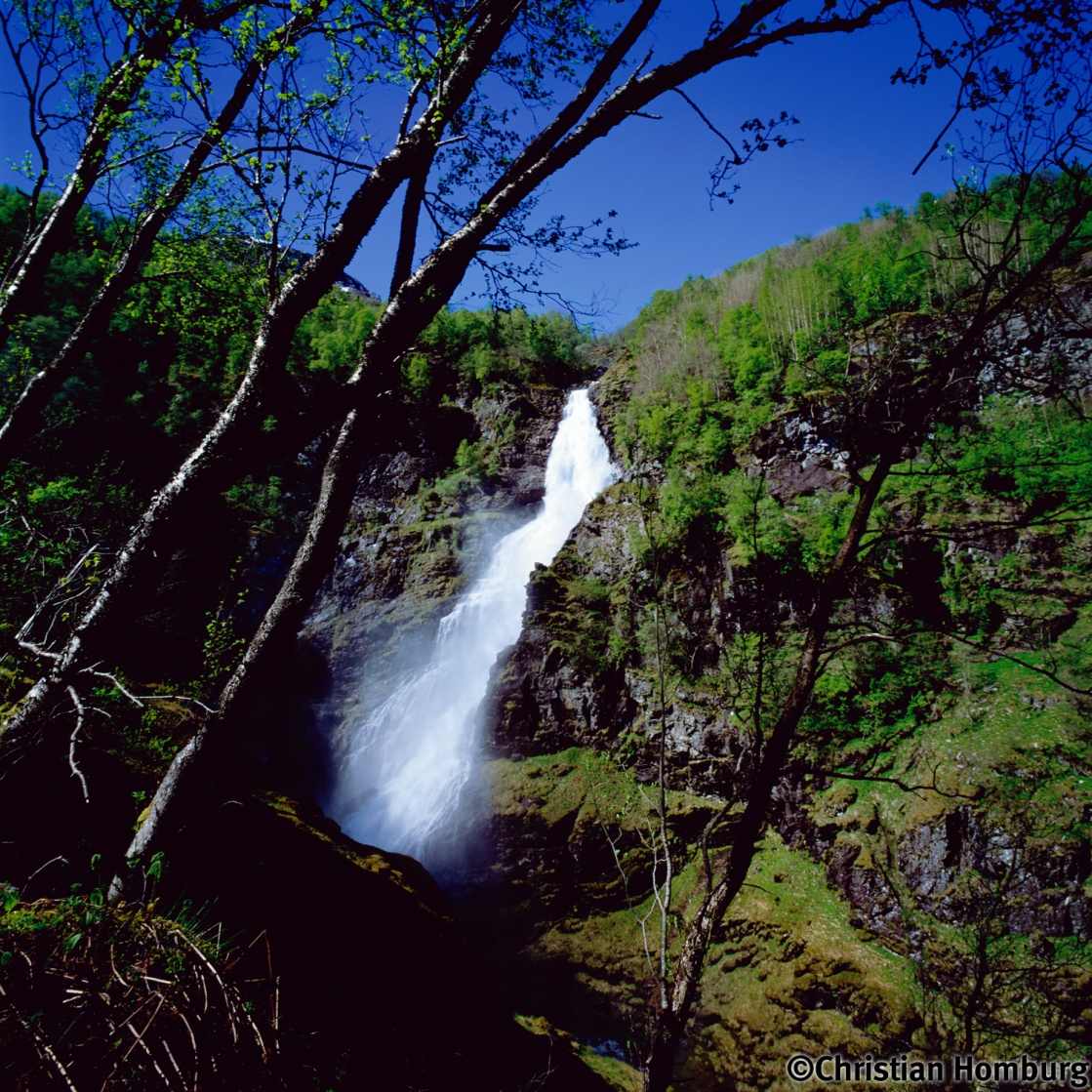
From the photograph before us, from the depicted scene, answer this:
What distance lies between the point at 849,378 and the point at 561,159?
248 cm

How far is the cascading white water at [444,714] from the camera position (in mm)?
15383

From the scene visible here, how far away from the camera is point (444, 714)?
59.7 ft

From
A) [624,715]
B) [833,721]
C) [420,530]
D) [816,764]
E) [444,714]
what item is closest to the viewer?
[816,764]

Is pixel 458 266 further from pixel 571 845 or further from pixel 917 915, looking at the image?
pixel 571 845

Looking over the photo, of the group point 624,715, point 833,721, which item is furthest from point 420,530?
point 833,721

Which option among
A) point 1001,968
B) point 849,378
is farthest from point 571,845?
point 849,378

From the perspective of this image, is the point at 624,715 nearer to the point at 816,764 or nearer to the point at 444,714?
the point at 816,764

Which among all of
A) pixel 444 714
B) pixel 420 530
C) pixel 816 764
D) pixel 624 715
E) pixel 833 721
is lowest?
pixel 444 714

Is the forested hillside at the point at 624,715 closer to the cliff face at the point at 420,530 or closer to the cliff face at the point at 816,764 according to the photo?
the cliff face at the point at 816,764

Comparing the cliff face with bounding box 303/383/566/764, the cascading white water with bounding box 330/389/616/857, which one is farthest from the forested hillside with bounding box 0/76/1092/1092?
the cascading white water with bounding box 330/389/616/857

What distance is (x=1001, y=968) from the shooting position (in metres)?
7.05

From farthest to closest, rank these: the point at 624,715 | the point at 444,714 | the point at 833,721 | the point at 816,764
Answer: the point at 444,714, the point at 624,715, the point at 833,721, the point at 816,764

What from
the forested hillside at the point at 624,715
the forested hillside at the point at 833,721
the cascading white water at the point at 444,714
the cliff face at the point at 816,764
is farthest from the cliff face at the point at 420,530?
the forested hillside at the point at 833,721

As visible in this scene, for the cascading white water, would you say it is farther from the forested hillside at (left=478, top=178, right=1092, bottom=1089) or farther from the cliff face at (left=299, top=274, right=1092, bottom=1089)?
the forested hillside at (left=478, top=178, right=1092, bottom=1089)
